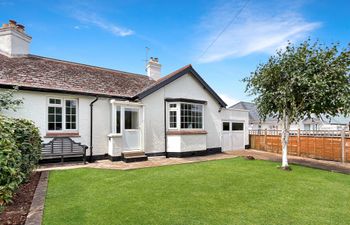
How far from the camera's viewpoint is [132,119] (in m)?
12.3

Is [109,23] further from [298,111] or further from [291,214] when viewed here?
[291,214]

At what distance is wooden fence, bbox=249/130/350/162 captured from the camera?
11.8 metres

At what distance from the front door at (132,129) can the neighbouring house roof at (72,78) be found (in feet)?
3.18

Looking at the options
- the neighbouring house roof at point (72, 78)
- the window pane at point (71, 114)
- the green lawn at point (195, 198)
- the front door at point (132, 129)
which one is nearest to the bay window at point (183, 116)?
the neighbouring house roof at point (72, 78)

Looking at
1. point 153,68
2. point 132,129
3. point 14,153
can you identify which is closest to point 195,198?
point 14,153

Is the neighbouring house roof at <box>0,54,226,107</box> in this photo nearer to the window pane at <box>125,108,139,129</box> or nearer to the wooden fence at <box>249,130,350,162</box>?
the window pane at <box>125,108,139,129</box>

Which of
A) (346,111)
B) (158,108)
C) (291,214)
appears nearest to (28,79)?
(158,108)

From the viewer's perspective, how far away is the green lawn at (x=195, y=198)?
4.23m

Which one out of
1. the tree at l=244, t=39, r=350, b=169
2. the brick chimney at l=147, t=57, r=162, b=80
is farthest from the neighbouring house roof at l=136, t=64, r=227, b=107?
the tree at l=244, t=39, r=350, b=169

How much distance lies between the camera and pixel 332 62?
28.5ft

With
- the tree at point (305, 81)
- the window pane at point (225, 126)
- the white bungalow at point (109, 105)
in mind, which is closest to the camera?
the tree at point (305, 81)

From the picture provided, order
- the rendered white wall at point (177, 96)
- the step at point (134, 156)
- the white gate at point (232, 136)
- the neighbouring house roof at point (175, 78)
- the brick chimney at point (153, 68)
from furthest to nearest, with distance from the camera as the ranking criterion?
the brick chimney at point (153, 68), the white gate at point (232, 136), the rendered white wall at point (177, 96), the neighbouring house roof at point (175, 78), the step at point (134, 156)

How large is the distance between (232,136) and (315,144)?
19.3 feet

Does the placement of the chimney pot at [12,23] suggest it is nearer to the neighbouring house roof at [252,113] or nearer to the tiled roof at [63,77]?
the tiled roof at [63,77]
